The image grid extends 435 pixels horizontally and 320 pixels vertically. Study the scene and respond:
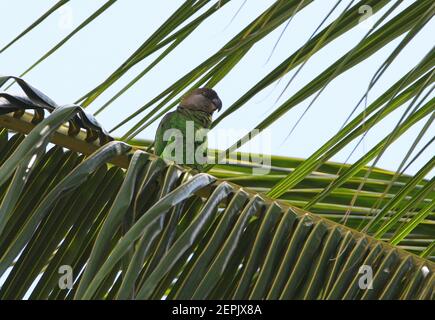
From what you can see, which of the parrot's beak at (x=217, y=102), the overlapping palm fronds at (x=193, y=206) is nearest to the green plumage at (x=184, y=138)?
the parrot's beak at (x=217, y=102)

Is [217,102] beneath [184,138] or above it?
above

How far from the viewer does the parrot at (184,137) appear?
1.99m

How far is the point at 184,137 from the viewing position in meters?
2.12

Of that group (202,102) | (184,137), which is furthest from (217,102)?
(184,137)

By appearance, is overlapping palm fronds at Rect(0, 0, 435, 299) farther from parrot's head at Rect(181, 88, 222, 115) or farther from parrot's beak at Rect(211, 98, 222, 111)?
parrot's beak at Rect(211, 98, 222, 111)

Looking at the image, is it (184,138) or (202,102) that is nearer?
(184,138)

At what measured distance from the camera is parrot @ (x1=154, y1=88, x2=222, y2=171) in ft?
6.54

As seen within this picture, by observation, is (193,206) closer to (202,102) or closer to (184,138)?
(184,138)

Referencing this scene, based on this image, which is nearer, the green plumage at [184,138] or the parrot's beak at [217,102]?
the green plumage at [184,138]

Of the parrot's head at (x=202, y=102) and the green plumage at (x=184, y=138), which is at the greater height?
the parrot's head at (x=202, y=102)

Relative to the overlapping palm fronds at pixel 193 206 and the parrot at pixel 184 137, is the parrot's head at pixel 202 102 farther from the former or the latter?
the overlapping palm fronds at pixel 193 206
